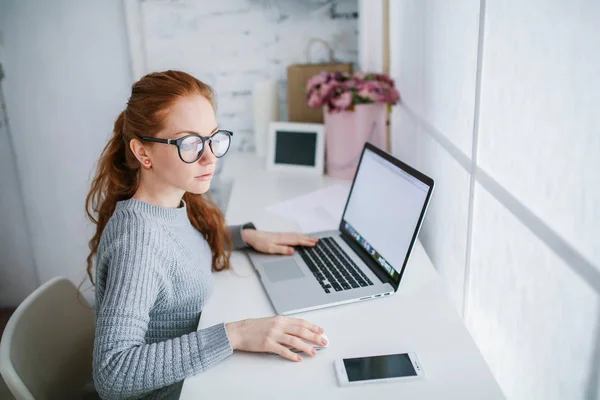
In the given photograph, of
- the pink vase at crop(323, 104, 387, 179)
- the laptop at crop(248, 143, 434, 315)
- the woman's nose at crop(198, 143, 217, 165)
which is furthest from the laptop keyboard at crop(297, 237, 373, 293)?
the pink vase at crop(323, 104, 387, 179)

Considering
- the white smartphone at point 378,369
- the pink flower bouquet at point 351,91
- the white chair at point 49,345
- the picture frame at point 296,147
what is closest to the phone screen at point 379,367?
the white smartphone at point 378,369

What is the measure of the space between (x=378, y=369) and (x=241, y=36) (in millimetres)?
1819

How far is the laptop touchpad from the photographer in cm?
119

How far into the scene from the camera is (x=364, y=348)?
92 cm

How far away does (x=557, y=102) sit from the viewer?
0.73 metres

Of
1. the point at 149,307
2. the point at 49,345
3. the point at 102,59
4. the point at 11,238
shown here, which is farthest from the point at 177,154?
the point at 11,238

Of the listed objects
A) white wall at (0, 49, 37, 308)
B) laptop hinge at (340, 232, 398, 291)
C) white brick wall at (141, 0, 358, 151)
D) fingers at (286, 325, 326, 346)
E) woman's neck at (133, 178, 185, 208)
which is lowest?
white wall at (0, 49, 37, 308)

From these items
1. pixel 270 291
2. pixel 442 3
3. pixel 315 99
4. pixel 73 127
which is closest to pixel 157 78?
pixel 270 291

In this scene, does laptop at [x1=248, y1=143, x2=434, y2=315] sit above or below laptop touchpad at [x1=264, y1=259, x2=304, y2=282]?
above

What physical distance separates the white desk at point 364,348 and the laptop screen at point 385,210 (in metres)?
0.08

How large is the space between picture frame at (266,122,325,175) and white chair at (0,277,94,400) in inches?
36.8

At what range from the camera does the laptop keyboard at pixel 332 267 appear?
3.69 feet

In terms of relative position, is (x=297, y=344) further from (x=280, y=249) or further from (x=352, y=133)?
(x=352, y=133)

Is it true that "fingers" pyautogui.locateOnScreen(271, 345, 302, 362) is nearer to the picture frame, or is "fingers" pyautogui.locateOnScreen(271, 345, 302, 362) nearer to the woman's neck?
the woman's neck
